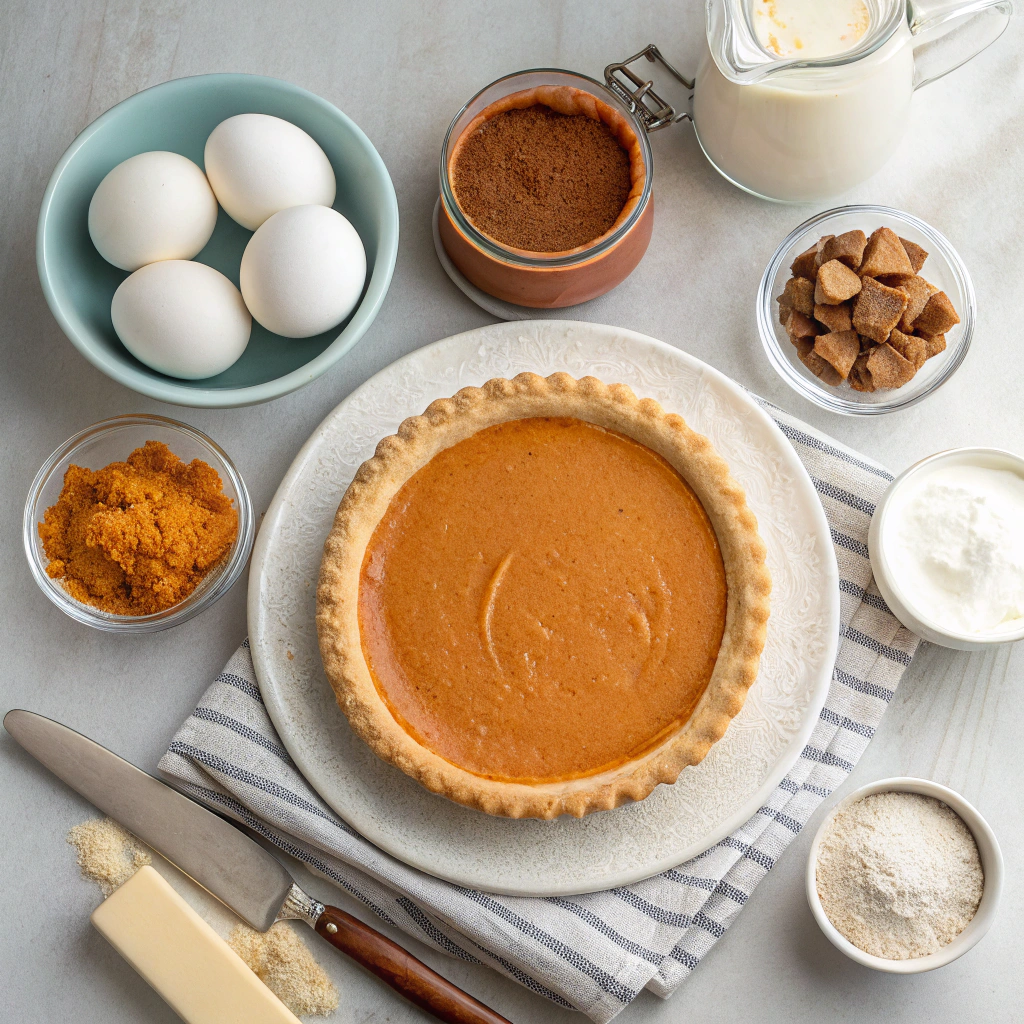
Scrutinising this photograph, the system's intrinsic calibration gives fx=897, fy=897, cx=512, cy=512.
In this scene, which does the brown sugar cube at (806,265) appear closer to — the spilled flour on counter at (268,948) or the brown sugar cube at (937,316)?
the brown sugar cube at (937,316)

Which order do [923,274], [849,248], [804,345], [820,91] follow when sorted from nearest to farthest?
1. [820,91]
2. [849,248]
3. [804,345]
4. [923,274]

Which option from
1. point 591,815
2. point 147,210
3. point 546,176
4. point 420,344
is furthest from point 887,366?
point 147,210

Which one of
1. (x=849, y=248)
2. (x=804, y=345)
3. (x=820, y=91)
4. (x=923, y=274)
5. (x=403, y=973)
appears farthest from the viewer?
(x=923, y=274)

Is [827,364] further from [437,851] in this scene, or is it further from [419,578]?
[437,851]

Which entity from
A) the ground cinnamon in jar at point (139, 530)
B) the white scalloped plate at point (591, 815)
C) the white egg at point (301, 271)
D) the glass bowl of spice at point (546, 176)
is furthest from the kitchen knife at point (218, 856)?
the glass bowl of spice at point (546, 176)

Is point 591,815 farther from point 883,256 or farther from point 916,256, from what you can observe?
point 916,256

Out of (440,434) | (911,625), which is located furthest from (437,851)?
(911,625)

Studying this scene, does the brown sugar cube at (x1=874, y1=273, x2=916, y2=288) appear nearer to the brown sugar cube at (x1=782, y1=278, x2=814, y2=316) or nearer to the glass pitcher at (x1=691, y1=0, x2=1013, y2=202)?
the brown sugar cube at (x1=782, y1=278, x2=814, y2=316)
